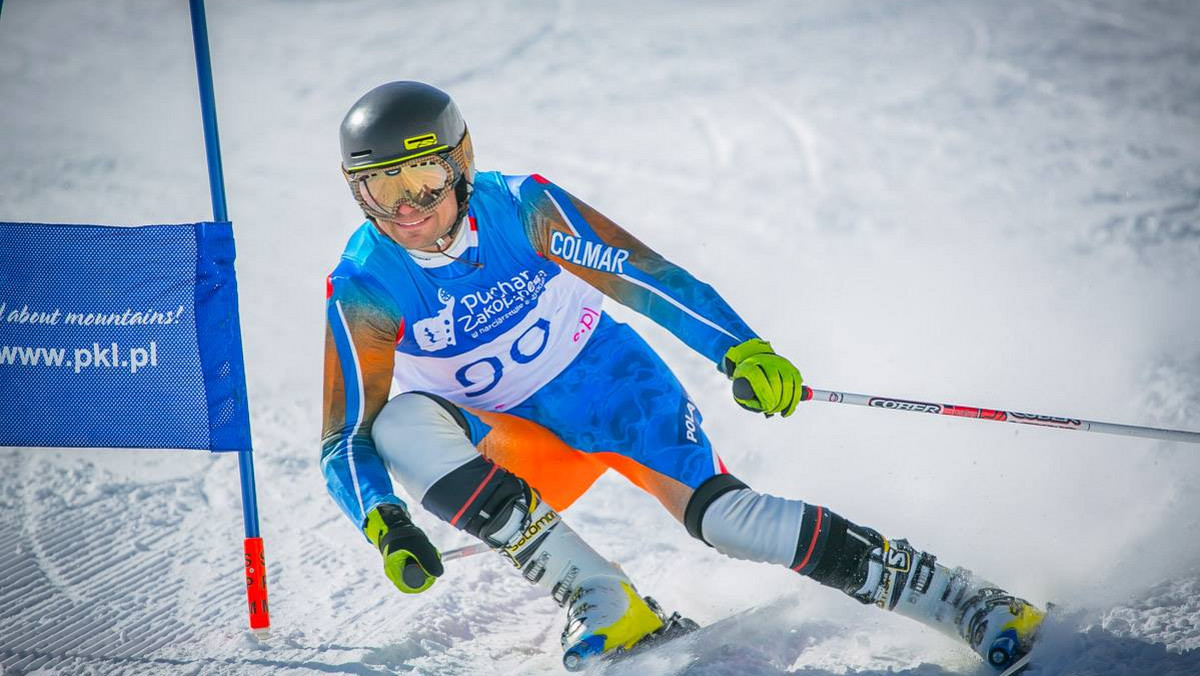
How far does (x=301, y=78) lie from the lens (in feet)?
34.1

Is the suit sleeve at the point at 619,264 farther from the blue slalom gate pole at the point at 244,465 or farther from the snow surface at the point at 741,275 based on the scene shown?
the blue slalom gate pole at the point at 244,465

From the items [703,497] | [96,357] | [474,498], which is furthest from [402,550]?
[96,357]

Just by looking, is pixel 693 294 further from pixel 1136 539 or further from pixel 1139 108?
pixel 1139 108

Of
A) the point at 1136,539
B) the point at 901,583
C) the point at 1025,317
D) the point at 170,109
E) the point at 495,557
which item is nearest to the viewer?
the point at 901,583

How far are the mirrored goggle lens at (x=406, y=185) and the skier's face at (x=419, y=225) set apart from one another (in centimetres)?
3

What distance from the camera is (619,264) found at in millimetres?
3707

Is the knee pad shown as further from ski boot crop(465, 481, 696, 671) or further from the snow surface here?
the snow surface

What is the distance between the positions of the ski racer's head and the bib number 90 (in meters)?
0.46

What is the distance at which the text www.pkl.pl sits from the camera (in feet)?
13.6

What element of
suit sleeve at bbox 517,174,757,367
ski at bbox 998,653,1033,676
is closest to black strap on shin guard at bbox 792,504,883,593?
ski at bbox 998,653,1033,676

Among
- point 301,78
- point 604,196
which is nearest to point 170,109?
point 301,78

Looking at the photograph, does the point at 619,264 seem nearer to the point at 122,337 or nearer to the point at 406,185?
the point at 406,185

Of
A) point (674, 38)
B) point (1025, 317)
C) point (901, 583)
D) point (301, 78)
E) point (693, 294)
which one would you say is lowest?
point (901, 583)

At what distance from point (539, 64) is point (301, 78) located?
2303 millimetres
